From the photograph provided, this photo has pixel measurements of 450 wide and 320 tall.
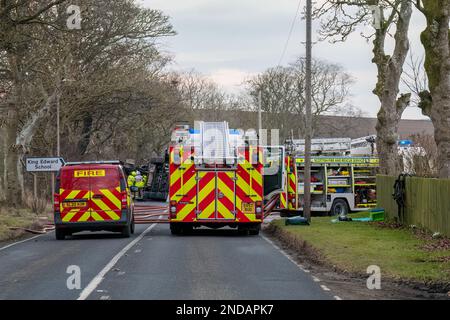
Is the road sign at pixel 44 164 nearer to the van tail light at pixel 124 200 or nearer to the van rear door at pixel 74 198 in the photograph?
the van rear door at pixel 74 198

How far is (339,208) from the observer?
33.8 m

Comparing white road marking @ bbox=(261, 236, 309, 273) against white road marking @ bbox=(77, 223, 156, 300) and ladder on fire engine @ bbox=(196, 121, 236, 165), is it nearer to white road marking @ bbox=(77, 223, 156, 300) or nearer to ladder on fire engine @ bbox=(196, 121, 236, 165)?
ladder on fire engine @ bbox=(196, 121, 236, 165)

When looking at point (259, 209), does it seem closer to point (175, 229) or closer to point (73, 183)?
point (175, 229)

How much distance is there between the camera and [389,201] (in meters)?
25.9

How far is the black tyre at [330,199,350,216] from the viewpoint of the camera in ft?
110

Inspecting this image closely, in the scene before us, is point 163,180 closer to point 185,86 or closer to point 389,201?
point 389,201

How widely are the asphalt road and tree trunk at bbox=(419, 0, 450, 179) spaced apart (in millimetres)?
5102

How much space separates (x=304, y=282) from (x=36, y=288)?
4155mm

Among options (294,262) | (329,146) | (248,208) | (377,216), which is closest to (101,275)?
(294,262)

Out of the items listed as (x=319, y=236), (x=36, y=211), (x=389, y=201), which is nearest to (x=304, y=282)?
(x=319, y=236)

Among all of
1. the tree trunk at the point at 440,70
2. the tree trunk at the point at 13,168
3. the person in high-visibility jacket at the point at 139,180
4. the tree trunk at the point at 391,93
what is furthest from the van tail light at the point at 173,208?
the person in high-visibility jacket at the point at 139,180

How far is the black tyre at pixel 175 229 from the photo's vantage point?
2455 centimetres

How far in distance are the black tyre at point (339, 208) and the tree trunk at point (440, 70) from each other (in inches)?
491

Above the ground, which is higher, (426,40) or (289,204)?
(426,40)
